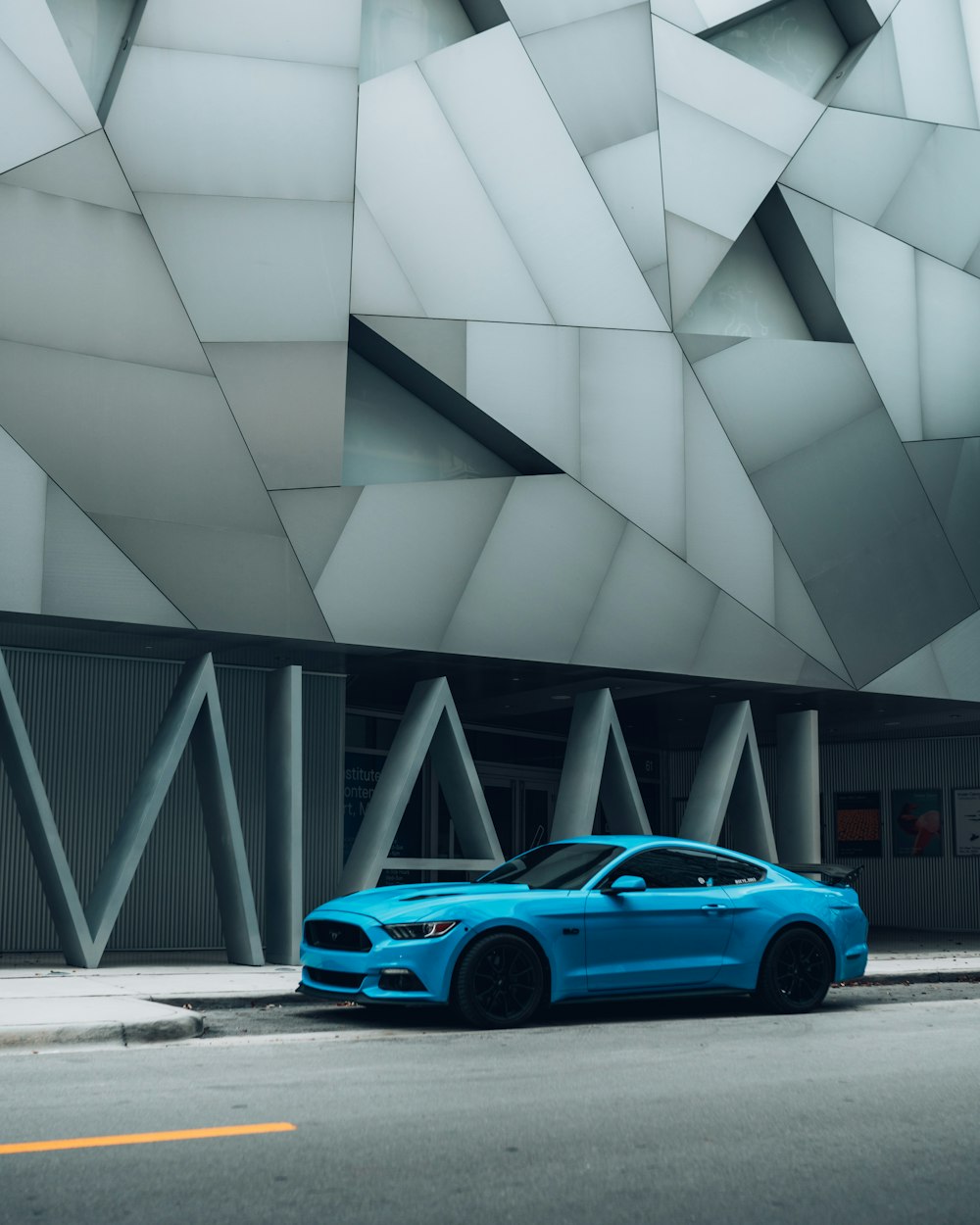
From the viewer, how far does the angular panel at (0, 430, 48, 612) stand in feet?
44.7

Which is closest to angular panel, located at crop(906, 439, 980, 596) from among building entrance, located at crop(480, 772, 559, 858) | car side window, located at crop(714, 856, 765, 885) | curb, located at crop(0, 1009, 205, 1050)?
building entrance, located at crop(480, 772, 559, 858)

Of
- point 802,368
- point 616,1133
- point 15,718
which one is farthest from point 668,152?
point 616,1133

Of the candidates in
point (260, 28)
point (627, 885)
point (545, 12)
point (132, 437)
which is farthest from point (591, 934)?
point (545, 12)

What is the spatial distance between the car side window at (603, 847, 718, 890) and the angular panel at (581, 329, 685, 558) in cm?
706

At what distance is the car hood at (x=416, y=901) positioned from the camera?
33.3 feet

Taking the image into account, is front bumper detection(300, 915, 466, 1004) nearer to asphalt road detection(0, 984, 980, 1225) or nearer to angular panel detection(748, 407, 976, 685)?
asphalt road detection(0, 984, 980, 1225)

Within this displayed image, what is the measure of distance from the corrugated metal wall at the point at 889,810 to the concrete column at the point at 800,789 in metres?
4.71

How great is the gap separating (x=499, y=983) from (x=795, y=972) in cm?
277

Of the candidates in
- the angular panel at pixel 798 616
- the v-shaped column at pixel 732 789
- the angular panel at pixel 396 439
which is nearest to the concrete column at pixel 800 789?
the v-shaped column at pixel 732 789

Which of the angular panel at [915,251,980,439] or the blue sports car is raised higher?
the angular panel at [915,251,980,439]

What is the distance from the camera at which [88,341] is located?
14.3 m

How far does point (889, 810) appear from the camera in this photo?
28094mm

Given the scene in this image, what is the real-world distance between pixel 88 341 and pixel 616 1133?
34.7 ft

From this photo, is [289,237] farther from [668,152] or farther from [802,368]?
[802,368]
